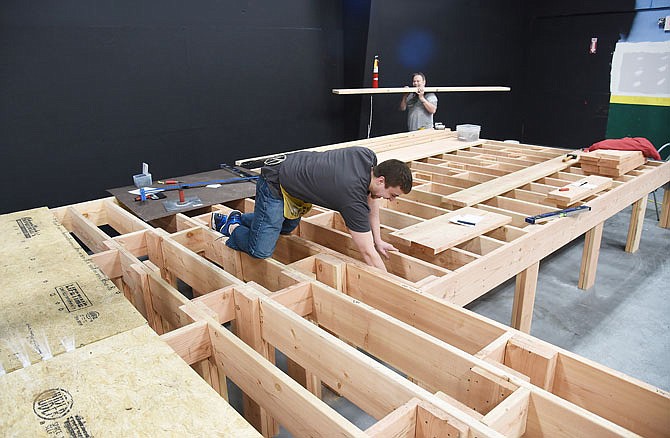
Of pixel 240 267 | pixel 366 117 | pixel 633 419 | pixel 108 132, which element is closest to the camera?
pixel 633 419

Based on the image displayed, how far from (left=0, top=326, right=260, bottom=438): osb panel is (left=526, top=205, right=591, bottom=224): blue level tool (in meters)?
2.64

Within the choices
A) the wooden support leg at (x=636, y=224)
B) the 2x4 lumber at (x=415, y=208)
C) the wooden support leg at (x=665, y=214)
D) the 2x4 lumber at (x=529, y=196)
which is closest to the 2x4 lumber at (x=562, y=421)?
the 2x4 lumber at (x=415, y=208)

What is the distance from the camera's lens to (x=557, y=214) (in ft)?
11.5

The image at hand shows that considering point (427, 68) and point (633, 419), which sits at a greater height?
point (427, 68)

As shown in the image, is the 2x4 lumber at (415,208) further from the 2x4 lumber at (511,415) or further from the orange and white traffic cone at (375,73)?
the orange and white traffic cone at (375,73)

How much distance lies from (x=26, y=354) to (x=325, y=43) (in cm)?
574

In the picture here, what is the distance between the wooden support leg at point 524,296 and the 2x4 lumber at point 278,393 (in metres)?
2.06

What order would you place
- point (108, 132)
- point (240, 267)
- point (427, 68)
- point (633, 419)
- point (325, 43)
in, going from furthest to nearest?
point (427, 68)
point (325, 43)
point (108, 132)
point (240, 267)
point (633, 419)

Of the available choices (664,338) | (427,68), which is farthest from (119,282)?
(427,68)

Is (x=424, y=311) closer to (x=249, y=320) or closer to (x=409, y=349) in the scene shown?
(x=409, y=349)

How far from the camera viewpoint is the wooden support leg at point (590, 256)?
4.15 meters

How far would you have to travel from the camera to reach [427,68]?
8.06 m

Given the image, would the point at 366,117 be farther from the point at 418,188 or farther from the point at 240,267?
the point at 240,267

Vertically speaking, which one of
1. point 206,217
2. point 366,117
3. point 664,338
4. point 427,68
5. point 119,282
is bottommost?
point 664,338
